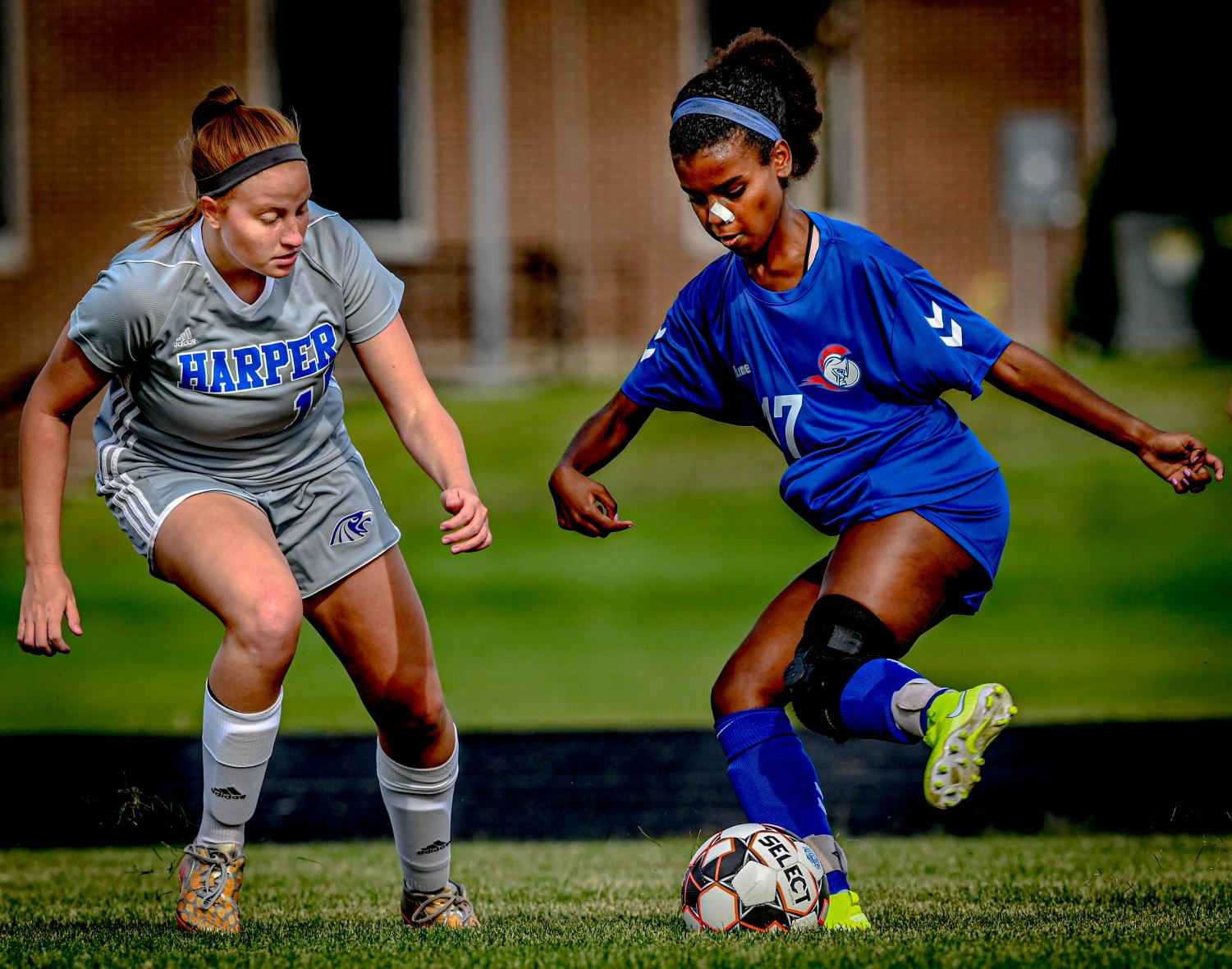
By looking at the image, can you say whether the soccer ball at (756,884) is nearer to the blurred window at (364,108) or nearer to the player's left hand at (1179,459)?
the player's left hand at (1179,459)

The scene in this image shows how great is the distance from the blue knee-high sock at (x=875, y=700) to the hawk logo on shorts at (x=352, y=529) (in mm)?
1473

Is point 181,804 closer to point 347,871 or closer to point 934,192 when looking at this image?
point 347,871

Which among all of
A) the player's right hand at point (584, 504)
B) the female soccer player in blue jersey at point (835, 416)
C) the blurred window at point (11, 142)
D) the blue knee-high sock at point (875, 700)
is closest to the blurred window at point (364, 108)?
the blurred window at point (11, 142)

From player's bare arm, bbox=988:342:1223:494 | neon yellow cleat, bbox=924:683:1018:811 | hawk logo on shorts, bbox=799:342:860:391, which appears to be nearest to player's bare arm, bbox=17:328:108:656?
hawk logo on shorts, bbox=799:342:860:391

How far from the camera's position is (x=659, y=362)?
524cm

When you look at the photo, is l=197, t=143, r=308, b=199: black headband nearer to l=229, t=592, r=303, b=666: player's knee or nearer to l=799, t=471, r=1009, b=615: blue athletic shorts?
l=229, t=592, r=303, b=666: player's knee

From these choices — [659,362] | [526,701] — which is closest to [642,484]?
[526,701]

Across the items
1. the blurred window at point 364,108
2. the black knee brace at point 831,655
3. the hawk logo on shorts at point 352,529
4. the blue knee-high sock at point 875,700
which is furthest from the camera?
the blurred window at point 364,108

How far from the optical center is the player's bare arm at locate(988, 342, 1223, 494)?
4.75m

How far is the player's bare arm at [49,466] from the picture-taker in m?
4.72

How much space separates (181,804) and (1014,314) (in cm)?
1434

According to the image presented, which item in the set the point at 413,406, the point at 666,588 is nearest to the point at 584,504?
the point at 413,406

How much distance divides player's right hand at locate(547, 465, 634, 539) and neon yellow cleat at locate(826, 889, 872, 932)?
1186 mm

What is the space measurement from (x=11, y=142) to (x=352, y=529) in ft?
55.1
